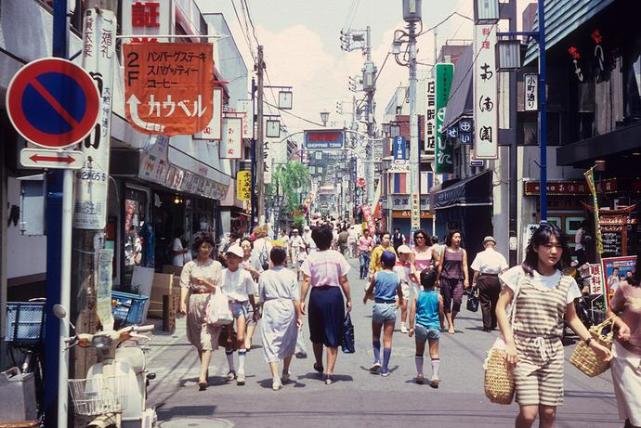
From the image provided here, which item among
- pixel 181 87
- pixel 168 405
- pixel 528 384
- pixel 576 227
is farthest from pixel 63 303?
pixel 576 227

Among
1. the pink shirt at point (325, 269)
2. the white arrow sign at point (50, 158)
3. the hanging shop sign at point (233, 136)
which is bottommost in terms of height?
the pink shirt at point (325, 269)

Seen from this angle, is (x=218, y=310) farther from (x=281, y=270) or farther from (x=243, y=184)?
(x=243, y=184)

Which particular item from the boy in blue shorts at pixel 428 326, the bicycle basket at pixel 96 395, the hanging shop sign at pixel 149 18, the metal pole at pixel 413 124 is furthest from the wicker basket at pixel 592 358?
the metal pole at pixel 413 124

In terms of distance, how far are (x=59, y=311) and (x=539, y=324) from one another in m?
3.57

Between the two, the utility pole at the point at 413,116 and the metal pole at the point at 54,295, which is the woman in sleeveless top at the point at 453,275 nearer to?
the metal pole at the point at 54,295

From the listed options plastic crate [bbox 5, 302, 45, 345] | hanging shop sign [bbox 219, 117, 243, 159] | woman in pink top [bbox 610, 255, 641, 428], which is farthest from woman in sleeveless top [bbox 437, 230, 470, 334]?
hanging shop sign [bbox 219, 117, 243, 159]

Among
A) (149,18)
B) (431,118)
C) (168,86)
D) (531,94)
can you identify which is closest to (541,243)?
(168,86)

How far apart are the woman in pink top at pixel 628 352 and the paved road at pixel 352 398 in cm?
192

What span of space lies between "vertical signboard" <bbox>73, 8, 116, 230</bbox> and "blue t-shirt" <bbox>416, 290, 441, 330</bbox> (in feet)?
14.1

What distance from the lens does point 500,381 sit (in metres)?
5.36

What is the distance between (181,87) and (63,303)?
7514 millimetres

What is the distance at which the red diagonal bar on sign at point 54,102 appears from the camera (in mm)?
5520

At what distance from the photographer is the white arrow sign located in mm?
5668

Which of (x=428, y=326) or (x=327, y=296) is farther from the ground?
(x=327, y=296)
